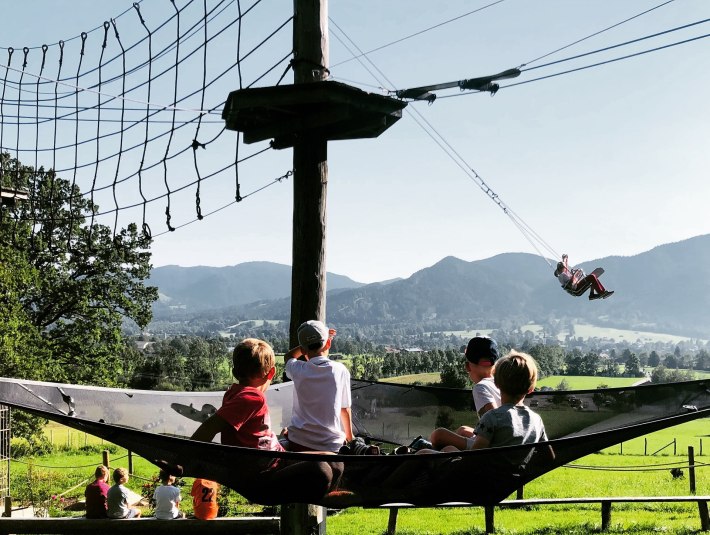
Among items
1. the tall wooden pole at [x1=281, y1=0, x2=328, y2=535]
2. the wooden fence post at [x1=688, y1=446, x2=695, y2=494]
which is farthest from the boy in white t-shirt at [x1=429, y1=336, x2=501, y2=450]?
the wooden fence post at [x1=688, y1=446, x2=695, y2=494]

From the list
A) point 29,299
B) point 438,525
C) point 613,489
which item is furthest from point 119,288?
point 613,489

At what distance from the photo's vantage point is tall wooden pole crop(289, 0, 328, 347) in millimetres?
3695

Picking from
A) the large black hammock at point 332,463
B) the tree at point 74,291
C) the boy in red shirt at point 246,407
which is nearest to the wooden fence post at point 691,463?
the large black hammock at point 332,463

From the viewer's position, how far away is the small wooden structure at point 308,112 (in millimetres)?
3529

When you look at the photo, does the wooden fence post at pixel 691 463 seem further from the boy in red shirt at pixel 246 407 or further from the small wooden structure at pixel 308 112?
the boy in red shirt at pixel 246 407

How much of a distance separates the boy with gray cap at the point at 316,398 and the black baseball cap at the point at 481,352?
0.51m

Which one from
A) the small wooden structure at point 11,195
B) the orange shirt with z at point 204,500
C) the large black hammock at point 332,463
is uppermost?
the small wooden structure at point 11,195

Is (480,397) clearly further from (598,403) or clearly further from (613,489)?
(613,489)

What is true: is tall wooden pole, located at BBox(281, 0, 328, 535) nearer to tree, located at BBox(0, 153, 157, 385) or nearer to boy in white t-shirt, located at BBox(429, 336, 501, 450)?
boy in white t-shirt, located at BBox(429, 336, 501, 450)

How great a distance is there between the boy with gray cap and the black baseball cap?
1.67 ft

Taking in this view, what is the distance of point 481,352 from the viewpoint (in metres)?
2.95

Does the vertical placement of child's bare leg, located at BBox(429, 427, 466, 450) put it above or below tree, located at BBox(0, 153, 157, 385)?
below

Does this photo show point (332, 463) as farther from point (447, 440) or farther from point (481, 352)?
point (481, 352)

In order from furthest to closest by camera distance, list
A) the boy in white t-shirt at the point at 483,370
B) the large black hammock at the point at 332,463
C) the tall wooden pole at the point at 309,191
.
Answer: the tall wooden pole at the point at 309,191 < the boy in white t-shirt at the point at 483,370 < the large black hammock at the point at 332,463
